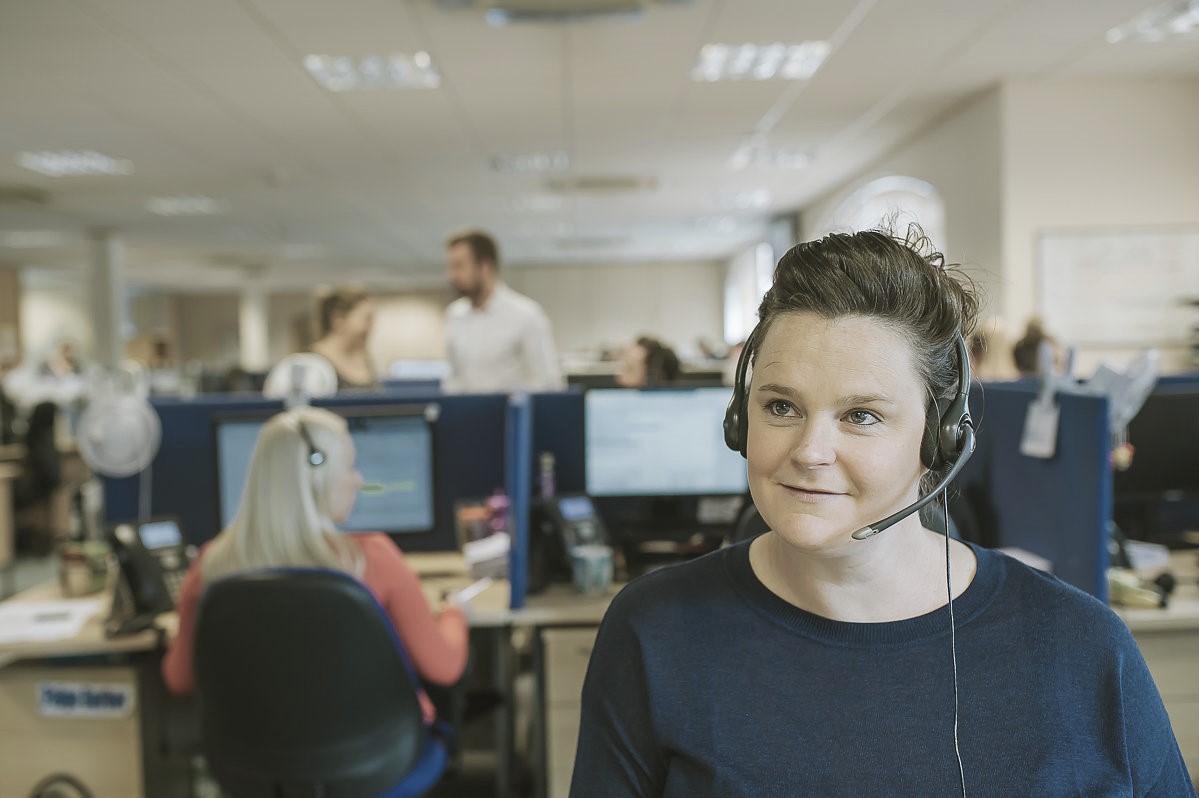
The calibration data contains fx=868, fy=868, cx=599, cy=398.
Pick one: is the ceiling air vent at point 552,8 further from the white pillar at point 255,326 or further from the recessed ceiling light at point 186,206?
the white pillar at point 255,326

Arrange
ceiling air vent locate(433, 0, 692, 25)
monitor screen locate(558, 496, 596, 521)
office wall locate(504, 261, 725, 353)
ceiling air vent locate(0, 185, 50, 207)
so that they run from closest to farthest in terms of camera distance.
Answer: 1. monitor screen locate(558, 496, 596, 521)
2. ceiling air vent locate(433, 0, 692, 25)
3. ceiling air vent locate(0, 185, 50, 207)
4. office wall locate(504, 261, 725, 353)

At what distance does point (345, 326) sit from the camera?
3.59 m

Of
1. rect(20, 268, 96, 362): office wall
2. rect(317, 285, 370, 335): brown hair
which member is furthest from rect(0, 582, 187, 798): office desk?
rect(20, 268, 96, 362): office wall

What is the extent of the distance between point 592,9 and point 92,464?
101 inches

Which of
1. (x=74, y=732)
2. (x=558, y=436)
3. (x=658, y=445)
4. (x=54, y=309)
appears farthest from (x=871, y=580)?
(x=54, y=309)

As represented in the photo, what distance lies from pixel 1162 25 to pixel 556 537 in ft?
12.8

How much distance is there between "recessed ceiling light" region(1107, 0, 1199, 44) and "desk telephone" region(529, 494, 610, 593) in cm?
358

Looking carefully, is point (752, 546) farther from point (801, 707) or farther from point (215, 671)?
point (215, 671)

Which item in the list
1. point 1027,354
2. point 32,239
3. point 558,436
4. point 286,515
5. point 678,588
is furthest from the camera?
point 32,239

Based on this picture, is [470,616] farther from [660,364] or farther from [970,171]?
[970,171]

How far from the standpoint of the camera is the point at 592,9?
3.59 meters

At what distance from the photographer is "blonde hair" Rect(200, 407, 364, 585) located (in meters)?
1.60

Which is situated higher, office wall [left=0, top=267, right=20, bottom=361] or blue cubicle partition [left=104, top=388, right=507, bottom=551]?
office wall [left=0, top=267, right=20, bottom=361]

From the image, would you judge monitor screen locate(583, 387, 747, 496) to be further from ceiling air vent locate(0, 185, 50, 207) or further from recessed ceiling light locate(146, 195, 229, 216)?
ceiling air vent locate(0, 185, 50, 207)
